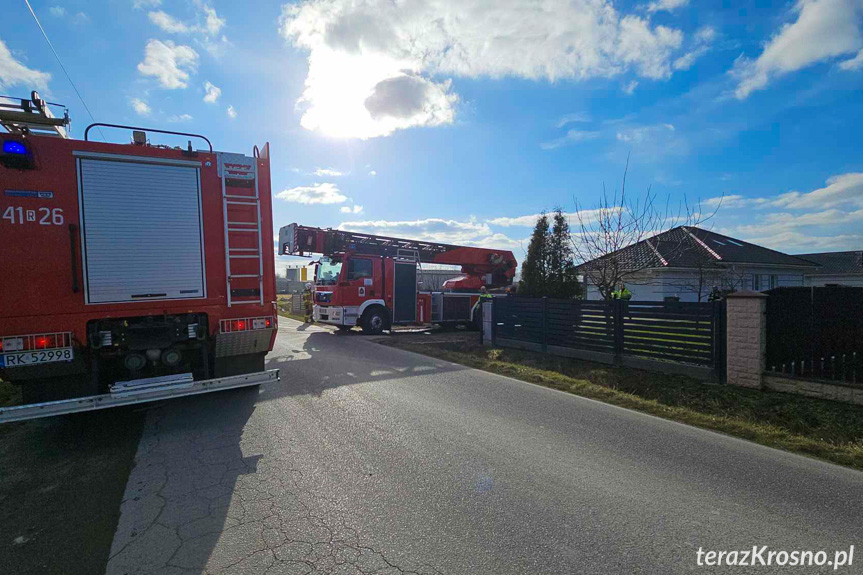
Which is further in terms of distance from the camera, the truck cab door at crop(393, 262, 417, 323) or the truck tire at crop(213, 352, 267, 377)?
the truck cab door at crop(393, 262, 417, 323)

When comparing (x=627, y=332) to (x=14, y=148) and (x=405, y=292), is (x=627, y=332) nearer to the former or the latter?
(x=405, y=292)

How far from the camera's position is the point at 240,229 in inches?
243

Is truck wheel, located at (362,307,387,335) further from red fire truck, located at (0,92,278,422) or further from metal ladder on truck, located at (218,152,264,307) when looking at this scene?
metal ladder on truck, located at (218,152,264,307)

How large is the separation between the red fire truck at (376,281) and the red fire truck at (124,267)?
9.43m

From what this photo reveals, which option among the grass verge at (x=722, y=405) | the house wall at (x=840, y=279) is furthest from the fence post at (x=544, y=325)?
the house wall at (x=840, y=279)

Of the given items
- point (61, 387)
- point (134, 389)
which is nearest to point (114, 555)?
point (134, 389)

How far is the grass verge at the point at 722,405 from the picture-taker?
500 centimetres

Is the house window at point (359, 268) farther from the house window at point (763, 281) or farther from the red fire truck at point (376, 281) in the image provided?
the house window at point (763, 281)

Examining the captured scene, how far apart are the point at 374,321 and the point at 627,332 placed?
9.59 metres

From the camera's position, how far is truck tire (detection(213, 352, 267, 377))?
20.7 ft

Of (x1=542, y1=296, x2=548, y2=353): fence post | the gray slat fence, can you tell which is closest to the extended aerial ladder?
the gray slat fence

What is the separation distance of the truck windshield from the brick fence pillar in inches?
470

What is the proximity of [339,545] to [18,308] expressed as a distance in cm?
466

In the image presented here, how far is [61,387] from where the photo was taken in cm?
519
